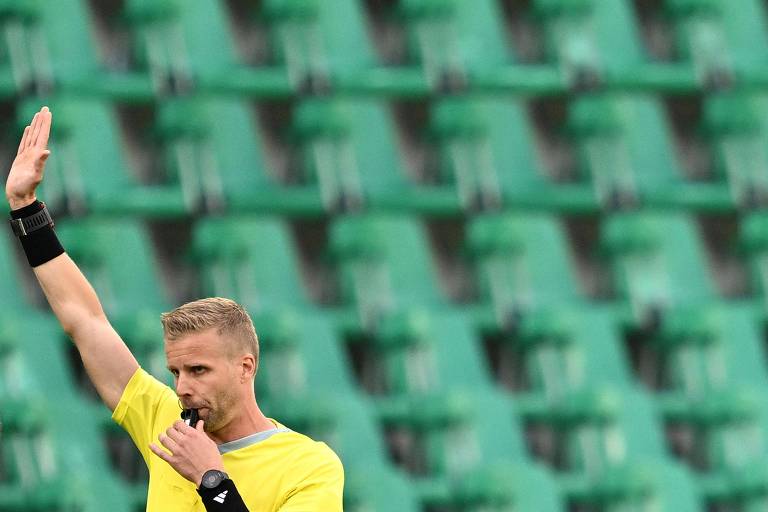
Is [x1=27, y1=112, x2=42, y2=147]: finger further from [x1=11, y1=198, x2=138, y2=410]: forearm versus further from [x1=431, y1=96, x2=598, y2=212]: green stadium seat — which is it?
[x1=431, y1=96, x2=598, y2=212]: green stadium seat

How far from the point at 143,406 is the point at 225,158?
7.64 ft

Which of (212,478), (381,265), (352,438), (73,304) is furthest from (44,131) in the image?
(381,265)

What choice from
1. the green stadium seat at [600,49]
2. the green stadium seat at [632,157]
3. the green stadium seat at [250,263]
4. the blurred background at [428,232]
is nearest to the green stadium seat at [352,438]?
the blurred background at [428,232]

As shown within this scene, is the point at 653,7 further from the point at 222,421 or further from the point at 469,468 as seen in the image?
the point at 222,421

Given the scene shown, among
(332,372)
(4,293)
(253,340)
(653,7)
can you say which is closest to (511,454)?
(332,372)

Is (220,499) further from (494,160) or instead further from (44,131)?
(494,160)

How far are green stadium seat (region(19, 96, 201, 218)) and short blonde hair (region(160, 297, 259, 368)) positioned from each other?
79.1 inches

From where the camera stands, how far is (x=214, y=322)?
4.41 ft

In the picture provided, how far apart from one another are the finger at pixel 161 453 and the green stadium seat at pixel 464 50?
2706mm

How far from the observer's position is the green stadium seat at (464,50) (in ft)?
13.0

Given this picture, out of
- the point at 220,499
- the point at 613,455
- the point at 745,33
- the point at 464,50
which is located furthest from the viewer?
the point at 745,33

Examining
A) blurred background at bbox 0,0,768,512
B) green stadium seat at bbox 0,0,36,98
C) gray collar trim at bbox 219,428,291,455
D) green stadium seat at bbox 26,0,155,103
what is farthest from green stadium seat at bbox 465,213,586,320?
gray collar trim at bbox 219,428,291,455

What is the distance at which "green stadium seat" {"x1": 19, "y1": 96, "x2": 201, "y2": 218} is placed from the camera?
340 centimetres

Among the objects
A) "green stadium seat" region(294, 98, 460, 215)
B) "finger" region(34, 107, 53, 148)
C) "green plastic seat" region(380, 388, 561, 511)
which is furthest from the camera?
"green stadium seat" region(294, 98, 460, 215)
